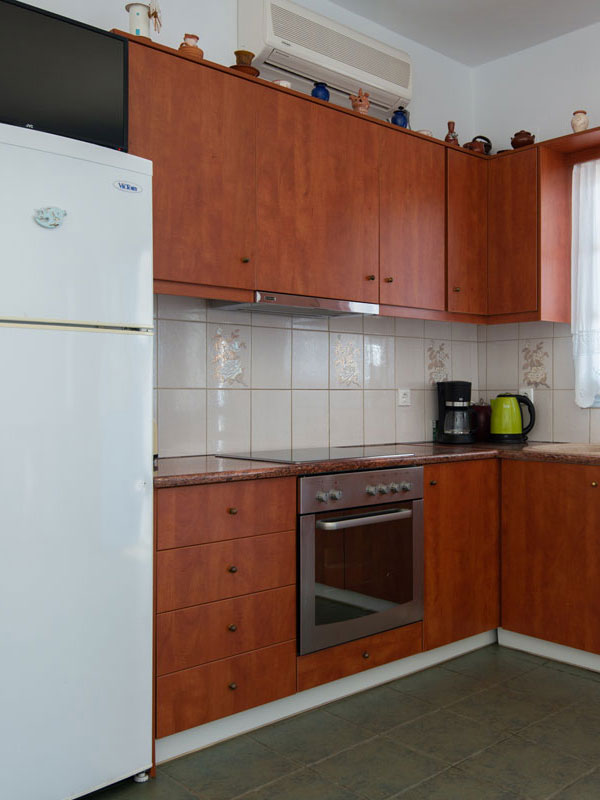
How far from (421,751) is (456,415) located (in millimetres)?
1668

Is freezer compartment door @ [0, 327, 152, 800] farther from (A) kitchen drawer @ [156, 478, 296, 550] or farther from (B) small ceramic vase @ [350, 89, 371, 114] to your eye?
(B) small ceramic vase @ [350, 89, 371, 114]

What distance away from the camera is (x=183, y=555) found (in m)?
2.12

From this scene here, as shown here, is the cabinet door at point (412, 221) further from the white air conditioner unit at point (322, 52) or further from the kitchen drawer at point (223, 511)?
the kitchen drawer at point (223, 511)

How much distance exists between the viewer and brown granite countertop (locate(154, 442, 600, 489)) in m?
2.18

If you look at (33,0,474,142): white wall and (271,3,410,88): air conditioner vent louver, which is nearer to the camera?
(33,0,474,142): white wall

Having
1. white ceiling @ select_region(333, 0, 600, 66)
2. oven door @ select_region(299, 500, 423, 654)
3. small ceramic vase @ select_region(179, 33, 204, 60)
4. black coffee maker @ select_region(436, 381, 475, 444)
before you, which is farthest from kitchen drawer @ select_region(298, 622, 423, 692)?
white ceiling @ select_region(333, 0, 600, 66)

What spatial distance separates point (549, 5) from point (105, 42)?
89.4 inches

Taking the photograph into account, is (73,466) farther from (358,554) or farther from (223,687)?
(358,554)

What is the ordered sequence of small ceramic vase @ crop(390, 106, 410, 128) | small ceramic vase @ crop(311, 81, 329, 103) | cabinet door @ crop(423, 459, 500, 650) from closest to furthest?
cabinet door @ crop(423, 459, 500, 650) < small ceramic vase @ crop(311, 81, 329, 103) < small ceramic vase @ crop(390, 106, 410, 128)

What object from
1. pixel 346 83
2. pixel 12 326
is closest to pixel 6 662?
pixel 12 326

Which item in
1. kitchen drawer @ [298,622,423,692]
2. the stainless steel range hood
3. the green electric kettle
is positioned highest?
the stainless steel range hood

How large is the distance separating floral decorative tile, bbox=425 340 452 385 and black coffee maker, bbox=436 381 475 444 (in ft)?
0.57

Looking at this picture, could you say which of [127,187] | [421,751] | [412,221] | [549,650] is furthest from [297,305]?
[549,650]

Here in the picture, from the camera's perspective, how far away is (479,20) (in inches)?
134
